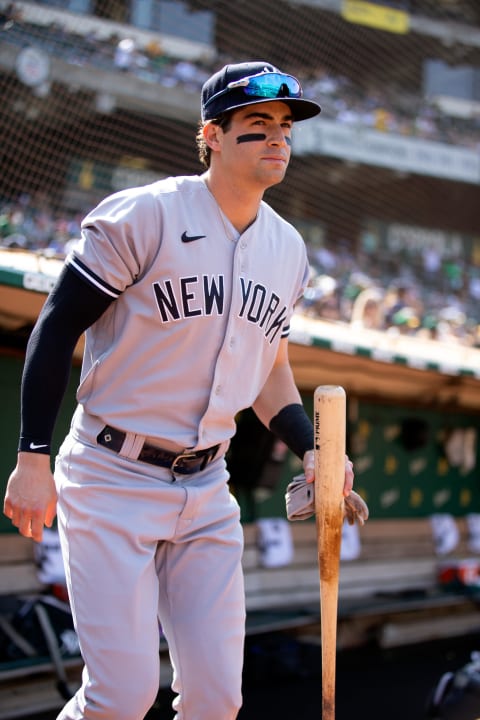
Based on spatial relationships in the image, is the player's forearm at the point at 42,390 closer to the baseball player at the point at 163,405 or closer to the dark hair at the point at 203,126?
the baseball player at the point at 163,405

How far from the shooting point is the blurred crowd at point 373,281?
744cm

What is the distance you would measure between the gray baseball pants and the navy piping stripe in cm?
33

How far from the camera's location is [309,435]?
7.53ft

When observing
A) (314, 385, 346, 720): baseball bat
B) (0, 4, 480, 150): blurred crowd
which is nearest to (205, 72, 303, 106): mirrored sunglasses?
(314, 385, 346, 720): baseball bat

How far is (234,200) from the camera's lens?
2150 mm

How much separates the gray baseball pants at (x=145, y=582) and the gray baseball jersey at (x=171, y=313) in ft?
0.40

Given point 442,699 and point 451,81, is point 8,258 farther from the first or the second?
point 451,81

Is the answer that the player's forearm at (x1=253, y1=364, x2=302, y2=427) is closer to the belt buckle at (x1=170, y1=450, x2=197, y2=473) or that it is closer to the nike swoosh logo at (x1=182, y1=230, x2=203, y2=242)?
the belt buckle at (x1=170, y1=450, x2=197, y2=473)

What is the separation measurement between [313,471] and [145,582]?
0.50m

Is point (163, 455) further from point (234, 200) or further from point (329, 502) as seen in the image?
point (234, 200)

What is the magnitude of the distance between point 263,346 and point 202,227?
0.33m

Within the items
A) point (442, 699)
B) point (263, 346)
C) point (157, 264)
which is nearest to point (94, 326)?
point (157, 264)

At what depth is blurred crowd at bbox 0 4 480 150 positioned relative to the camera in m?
11.8

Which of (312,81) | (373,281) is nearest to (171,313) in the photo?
(373,281)
